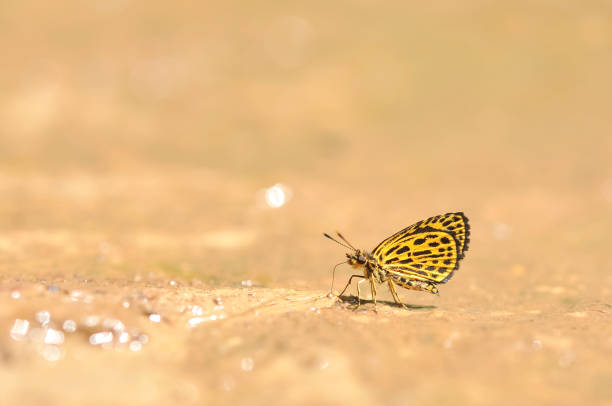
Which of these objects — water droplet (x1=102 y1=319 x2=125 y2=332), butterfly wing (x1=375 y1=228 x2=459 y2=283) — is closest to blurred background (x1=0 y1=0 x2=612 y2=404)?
butterfly wing (x1=375 y1=228 x2=459 y2=283)

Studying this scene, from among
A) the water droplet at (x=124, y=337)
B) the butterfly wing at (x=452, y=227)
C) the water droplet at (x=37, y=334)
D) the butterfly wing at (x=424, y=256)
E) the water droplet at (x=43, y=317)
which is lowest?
the water droplet at (x=124, y=337)

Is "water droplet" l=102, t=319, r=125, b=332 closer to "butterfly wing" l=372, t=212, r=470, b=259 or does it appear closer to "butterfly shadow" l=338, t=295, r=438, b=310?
"butterfly shadow" l=338, t=295, r=438, b=310

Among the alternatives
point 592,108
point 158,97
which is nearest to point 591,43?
point 592,108

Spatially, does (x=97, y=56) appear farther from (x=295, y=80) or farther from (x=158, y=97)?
(x=295, y=80)

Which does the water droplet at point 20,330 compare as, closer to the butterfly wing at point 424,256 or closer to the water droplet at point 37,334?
the water droplet at point 37,334

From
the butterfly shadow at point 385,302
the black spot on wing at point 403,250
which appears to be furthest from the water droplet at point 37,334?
the black spot on wing at point 403,250
